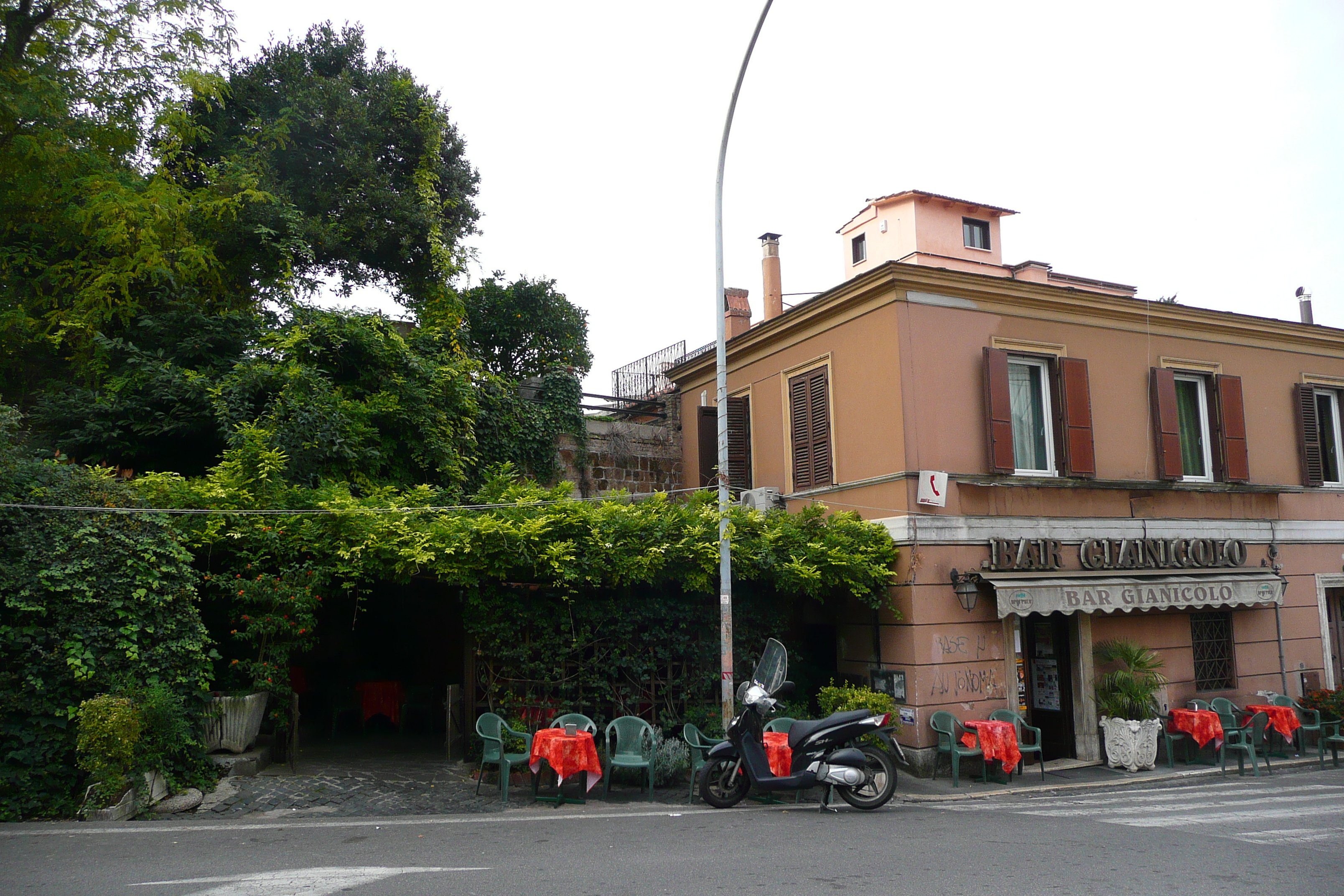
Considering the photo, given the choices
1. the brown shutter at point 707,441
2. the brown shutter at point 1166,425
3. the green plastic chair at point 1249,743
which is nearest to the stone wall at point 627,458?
the brown shutter at point 707,441

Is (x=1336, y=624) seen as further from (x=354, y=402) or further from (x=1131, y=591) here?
(x=354, y=402)

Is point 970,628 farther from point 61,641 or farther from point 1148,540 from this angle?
point 61,641

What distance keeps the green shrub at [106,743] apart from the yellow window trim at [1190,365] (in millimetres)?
13781

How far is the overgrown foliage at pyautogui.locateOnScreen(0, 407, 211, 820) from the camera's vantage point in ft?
27.0

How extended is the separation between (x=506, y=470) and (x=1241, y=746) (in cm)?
1023

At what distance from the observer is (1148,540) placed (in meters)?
12.8

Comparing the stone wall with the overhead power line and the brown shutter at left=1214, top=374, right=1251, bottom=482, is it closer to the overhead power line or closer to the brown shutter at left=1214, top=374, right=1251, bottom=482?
the overhead power line

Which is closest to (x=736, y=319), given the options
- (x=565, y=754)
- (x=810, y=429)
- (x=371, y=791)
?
(x=810, y=429)

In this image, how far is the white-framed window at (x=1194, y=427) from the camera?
1382 centimetres

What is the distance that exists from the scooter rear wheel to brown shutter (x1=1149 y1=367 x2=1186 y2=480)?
7.02m

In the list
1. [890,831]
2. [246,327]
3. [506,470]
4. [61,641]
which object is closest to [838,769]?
[890,831]

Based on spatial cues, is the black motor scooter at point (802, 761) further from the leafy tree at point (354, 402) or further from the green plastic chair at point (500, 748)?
the leafy tree at point (354, 402)

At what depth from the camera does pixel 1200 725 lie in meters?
11.9

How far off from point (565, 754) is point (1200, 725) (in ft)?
27.8
